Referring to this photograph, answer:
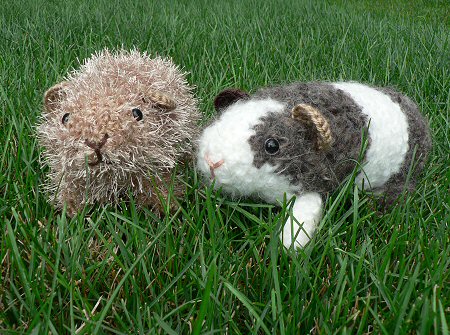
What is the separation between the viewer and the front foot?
1.10 m

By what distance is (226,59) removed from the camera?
246cm

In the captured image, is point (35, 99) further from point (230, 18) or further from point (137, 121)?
point (230, 18)

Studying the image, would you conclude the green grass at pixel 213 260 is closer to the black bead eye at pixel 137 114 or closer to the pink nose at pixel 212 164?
the pink nose at pixel 212 164

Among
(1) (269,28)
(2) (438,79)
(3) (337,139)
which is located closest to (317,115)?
(3) (337,139)

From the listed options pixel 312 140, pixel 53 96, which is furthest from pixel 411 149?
pixel 53 96

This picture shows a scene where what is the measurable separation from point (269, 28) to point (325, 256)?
91.7 inches

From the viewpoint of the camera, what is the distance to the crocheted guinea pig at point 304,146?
111cm

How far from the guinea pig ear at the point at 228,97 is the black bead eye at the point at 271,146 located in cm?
20

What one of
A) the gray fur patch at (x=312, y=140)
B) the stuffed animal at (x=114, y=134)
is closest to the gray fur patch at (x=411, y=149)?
the gray fur patch at (x=312, y=140)

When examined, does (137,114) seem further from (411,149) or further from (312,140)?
(411,149)

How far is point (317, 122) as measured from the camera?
1.09 meters

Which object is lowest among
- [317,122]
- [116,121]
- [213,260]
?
[213,260]

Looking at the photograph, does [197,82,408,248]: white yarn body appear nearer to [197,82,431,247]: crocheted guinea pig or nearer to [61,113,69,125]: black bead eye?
[197,82,431,247]: crocheted guinea pig

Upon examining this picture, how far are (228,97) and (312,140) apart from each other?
0.86ft
